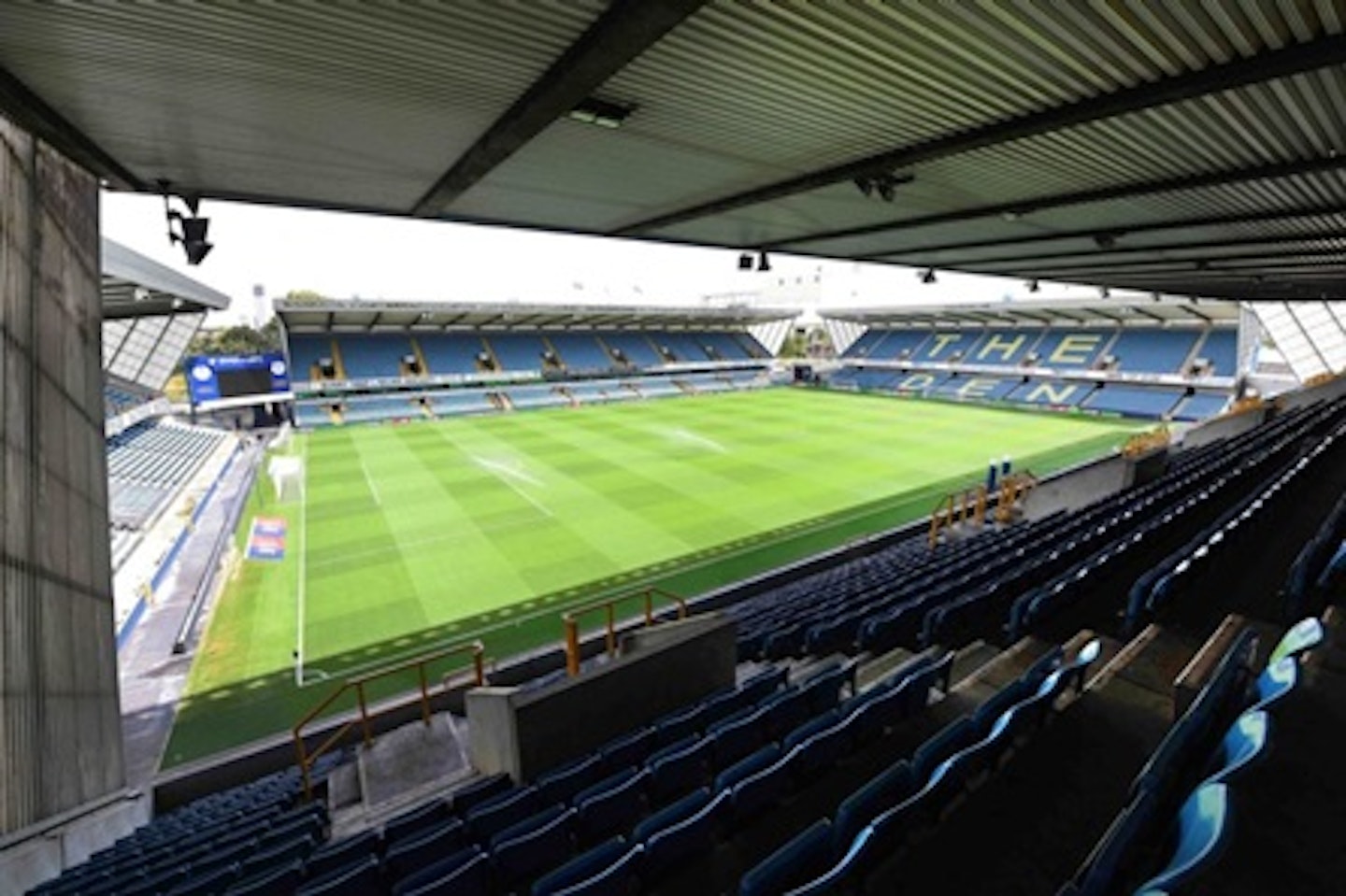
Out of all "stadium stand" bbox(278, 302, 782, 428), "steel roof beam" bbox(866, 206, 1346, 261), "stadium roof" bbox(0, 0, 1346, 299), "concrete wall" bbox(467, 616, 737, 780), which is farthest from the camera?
Answer: "stadium stand" bbox(278, 302, 782, 428)

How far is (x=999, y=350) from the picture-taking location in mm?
45844

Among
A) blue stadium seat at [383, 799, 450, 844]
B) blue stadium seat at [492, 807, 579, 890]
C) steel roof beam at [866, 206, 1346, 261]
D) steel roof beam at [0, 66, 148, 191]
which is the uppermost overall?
steel roof beam at [866, 206, 1346, 261]

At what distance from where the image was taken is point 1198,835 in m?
1.79

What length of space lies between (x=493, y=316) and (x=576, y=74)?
39990mm

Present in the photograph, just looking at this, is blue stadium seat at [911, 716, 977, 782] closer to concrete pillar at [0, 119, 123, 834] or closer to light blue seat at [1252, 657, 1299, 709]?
light blue seat at [1252, 657, 1299, 709]

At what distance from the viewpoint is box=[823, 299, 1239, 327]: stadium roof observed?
35.2 m

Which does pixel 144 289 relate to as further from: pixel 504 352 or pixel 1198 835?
pixel 504 352

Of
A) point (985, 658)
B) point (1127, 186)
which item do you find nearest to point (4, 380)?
point (985, 658)

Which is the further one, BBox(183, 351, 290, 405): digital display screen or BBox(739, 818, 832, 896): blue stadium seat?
BBox(183, 351, 290, 405): digital display screen

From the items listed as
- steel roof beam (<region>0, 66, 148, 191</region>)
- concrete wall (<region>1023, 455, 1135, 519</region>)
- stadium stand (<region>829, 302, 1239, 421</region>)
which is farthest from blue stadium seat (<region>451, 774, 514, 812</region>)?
stadium stand (<region>829, 302, 1239, 421</region>)

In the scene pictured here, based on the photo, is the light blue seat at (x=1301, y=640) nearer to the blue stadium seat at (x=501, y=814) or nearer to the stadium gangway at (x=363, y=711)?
the blue stadium seat at (x=501, y=814)

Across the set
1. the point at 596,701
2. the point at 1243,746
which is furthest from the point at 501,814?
the point at 1243,746

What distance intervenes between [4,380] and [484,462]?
766 inches

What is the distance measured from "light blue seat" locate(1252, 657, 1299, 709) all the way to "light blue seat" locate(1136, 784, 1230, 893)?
0.88 meters
